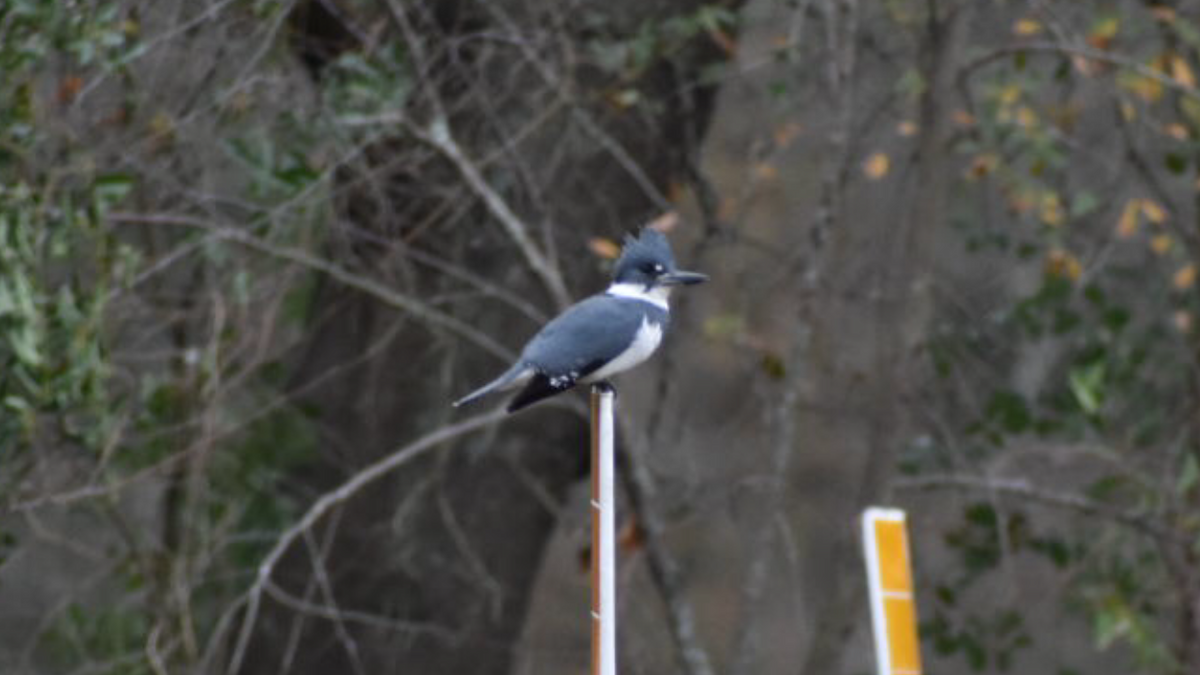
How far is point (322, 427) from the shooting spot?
33.5 ft

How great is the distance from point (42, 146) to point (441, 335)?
1.70 metres

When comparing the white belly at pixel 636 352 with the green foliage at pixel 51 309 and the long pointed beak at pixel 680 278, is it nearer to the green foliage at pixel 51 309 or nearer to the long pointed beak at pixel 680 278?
the long pointed beak at pixel 680 278

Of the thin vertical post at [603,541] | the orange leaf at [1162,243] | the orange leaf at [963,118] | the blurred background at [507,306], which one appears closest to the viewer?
the thin vertical post at [603,541]

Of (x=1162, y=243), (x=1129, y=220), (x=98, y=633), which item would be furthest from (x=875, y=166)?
(x=98, y=633)

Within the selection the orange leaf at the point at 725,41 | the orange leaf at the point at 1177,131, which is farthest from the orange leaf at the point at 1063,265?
the orange leaf at the point at 725,41

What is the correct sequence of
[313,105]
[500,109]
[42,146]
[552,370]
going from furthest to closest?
[500,109] < [313,105] < [42,146] < [552,370]

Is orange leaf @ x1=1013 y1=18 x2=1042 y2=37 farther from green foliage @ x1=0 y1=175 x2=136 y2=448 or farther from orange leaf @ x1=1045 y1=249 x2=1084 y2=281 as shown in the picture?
green foliage @ x1=0 y1=175 x2=136 y2=448

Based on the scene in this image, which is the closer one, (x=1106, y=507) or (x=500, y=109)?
(x=500, y=109)

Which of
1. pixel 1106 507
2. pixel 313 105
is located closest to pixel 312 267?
pixel 313 105

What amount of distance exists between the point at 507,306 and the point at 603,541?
439 centimetres

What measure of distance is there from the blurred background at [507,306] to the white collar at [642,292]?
2.27 m

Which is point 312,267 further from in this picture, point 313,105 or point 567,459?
point 567,459

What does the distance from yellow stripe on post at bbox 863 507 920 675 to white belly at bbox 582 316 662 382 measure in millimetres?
636

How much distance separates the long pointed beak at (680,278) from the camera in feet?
19.3
